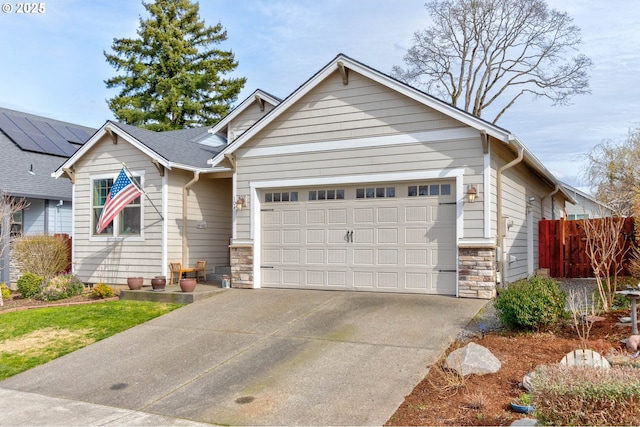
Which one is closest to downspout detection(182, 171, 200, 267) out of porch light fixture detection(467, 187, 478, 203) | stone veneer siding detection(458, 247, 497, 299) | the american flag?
the american flag

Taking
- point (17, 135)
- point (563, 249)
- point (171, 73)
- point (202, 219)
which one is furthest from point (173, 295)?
Answer: point (171, 73)

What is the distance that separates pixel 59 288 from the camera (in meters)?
12.1

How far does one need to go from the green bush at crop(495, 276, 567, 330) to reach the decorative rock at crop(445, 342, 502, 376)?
1.11 m

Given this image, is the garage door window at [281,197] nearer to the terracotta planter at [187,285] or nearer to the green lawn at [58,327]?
the terracotta planter at [187,285]

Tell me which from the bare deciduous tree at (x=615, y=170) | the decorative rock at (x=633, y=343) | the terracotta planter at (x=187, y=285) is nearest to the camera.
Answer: the decorative rock at (x=633, y=343)

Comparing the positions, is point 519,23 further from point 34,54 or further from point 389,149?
point 34,54

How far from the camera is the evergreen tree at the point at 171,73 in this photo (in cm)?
3006

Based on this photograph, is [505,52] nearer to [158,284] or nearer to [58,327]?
[158,284]

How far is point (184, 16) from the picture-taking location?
32.1 meters

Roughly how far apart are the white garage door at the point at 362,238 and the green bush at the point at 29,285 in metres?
5.74

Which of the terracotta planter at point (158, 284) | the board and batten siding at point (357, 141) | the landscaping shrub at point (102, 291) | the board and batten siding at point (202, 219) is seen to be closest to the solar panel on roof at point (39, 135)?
the board and batten siding at point (202, 219)

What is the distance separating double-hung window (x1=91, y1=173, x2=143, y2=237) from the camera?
43.0ft

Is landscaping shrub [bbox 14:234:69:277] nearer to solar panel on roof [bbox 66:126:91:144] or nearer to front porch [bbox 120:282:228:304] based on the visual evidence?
front porch [bbox 120:282:228:304]

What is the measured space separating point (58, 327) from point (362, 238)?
19.6 feet
